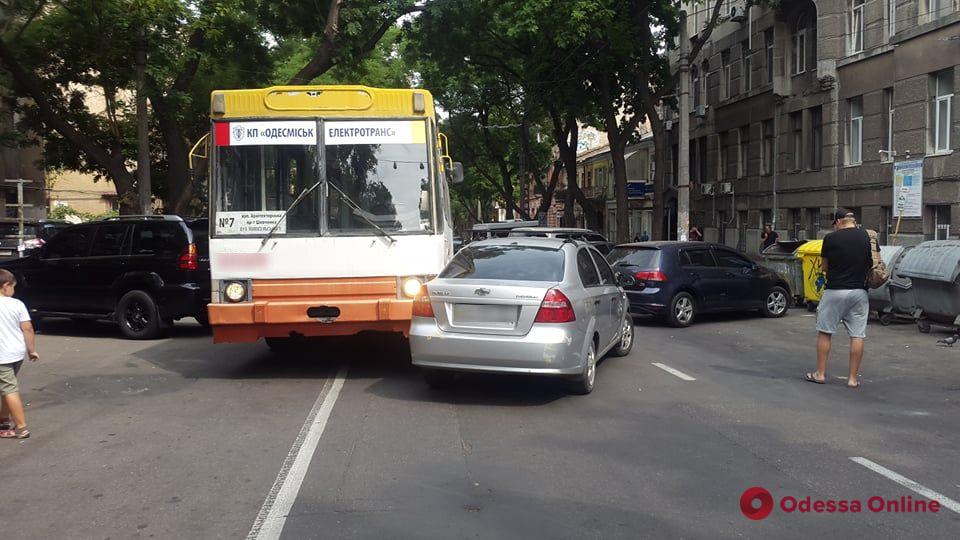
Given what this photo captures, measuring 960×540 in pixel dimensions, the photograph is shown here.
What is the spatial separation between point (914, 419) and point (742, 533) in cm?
384

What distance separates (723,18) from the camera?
33.0 metres

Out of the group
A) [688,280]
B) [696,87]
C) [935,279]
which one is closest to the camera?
[935,279]

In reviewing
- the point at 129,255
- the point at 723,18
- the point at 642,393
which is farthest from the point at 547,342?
the point at 723,18

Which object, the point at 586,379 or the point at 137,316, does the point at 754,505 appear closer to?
the point at 586,379

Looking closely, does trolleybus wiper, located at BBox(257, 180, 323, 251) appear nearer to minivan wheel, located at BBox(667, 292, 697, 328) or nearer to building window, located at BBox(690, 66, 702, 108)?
minivan wheel, located at BBox(667, 292, 697, 328)

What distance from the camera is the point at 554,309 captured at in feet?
25.4

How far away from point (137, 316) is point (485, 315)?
752 cm

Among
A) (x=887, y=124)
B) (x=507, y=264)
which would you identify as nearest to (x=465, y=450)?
(x=507, y=264)

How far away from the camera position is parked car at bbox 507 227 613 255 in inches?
682

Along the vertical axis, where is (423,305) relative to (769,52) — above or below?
below

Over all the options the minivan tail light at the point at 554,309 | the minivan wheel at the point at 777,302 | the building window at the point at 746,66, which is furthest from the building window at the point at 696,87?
the minivan tail light at the point at 554,309

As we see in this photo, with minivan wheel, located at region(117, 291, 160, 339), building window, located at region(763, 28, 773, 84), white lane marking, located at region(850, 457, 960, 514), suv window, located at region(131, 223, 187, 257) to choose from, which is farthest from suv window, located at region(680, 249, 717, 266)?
building window, located at region(763, 28, 773, 84)

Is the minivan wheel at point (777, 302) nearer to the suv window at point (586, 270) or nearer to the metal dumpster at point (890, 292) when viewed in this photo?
the metal dumpster at point (890, 292)

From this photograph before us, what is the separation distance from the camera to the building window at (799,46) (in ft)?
92.4
